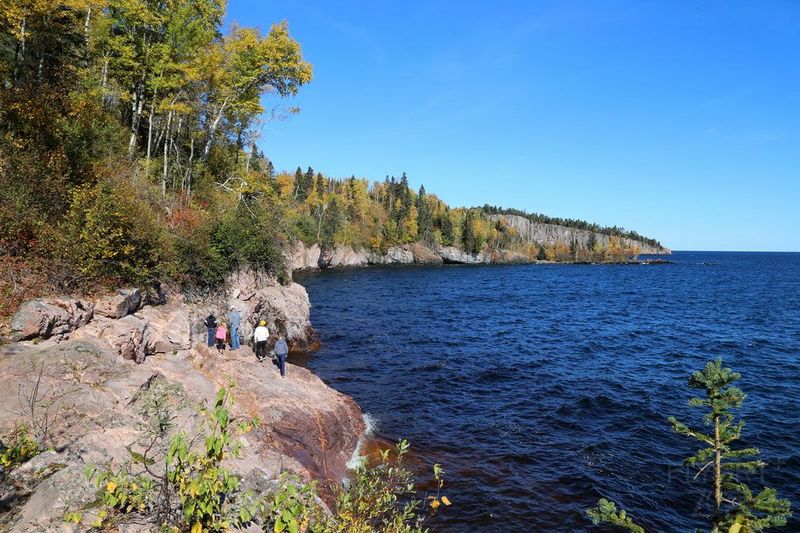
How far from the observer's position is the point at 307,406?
47.2 ft

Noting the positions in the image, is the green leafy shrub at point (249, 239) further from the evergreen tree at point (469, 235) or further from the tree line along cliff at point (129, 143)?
the evergreen tree at point (469, 235)

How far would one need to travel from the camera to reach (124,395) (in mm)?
10180

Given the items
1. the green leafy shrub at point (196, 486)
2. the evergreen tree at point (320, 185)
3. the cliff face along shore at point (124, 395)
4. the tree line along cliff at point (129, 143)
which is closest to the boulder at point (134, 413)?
the cliff face along shore at point (124, 395)

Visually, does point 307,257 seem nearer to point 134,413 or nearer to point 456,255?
point 456,255

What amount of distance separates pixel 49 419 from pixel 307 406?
7.22m

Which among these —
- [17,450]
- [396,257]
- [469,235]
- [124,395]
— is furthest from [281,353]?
[469,235]

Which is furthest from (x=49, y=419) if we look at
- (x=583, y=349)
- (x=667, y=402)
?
(x=583, y=349)

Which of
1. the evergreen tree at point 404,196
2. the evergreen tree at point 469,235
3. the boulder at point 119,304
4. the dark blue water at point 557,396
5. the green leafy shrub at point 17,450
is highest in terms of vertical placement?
the evergreen tree at point 404,196

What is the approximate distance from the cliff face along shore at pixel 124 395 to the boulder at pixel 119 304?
0.03m

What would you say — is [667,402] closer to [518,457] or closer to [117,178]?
[518,457]

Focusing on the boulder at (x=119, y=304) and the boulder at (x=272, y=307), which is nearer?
the boulder at (x=119, y=304)

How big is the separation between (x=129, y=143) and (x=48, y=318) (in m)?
14.3

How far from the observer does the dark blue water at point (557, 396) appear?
1334 cm

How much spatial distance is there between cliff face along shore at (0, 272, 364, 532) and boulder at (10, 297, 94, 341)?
29 millimetres
